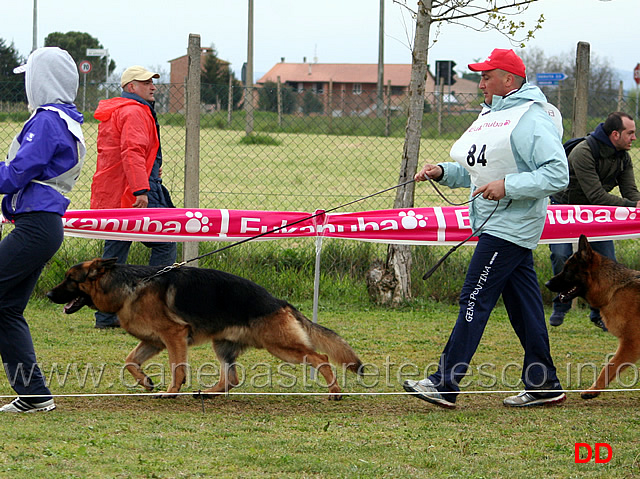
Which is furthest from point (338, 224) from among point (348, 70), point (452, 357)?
point (348, 70)

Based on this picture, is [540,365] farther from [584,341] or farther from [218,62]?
[218,62]

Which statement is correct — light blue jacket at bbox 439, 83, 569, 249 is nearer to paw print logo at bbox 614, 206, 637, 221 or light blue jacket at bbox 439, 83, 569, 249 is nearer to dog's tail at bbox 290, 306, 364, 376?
dog's tail at bbox 290, 306, 364, 376

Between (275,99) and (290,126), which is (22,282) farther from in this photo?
(290,126)

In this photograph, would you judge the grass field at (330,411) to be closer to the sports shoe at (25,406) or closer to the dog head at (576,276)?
the sports shoe at (25,406)

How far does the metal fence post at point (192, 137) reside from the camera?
7.69 meters

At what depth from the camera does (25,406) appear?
4.34 meters

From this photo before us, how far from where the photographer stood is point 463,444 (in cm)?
391

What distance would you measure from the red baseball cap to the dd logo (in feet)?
7.08

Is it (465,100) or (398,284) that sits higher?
(465,100)

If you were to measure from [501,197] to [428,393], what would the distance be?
4.06 ft

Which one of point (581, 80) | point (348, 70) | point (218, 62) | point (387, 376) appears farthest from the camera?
point (348, 70)

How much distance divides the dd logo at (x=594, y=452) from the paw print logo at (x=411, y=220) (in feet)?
8.47

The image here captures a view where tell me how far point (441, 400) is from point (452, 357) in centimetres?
26

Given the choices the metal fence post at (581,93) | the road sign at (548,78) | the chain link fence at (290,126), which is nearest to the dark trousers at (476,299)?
the chain link fence at (290,126)
